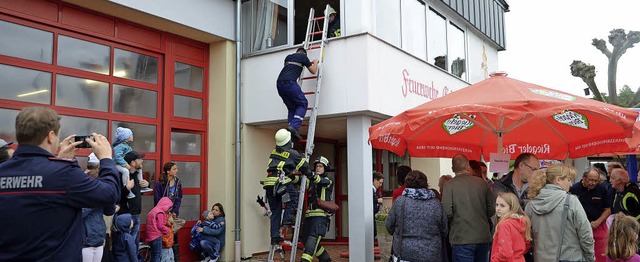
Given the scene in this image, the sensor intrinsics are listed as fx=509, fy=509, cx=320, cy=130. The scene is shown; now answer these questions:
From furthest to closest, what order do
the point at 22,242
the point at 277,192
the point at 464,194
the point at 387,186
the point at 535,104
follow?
the point at 387,186, the point at 277,192, the point at 464,194, the point at 535,104, the point at 22,242

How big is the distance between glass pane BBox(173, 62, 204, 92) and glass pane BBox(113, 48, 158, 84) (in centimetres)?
44

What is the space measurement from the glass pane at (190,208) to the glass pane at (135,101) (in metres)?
1.62

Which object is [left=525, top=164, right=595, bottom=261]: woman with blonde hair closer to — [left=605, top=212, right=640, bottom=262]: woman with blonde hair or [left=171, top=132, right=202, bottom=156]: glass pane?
[left=605, top=212, right=640, bottom=262]: woman with blonde hair

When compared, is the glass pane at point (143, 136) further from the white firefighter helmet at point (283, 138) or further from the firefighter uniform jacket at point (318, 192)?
the firefighter uniform jacket at point (318, 192)

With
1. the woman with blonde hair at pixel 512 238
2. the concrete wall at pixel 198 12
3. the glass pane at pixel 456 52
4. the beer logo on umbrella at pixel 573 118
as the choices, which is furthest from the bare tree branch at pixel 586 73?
the woman with blonde hair at pixel 512 238

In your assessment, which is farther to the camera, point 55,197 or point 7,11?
point 7,11

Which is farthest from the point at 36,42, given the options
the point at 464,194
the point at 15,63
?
the point at 464,194

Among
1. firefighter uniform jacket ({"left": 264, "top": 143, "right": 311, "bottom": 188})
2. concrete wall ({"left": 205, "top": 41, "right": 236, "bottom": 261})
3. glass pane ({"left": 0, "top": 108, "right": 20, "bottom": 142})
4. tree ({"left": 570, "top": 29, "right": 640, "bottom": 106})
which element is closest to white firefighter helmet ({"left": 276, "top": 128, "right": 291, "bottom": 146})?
firefighter uniform jacket ({"left": 264, "top": 143, "right": 311, "bottom": 188})

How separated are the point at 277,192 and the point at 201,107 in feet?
10.0

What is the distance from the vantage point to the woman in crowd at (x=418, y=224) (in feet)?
16.8

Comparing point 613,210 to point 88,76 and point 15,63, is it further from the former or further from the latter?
point 15,63

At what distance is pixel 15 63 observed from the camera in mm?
7031

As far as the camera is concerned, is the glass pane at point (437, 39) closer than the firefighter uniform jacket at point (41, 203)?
No

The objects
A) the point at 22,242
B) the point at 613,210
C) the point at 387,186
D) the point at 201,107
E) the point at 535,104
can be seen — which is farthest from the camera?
the point at 387,186
